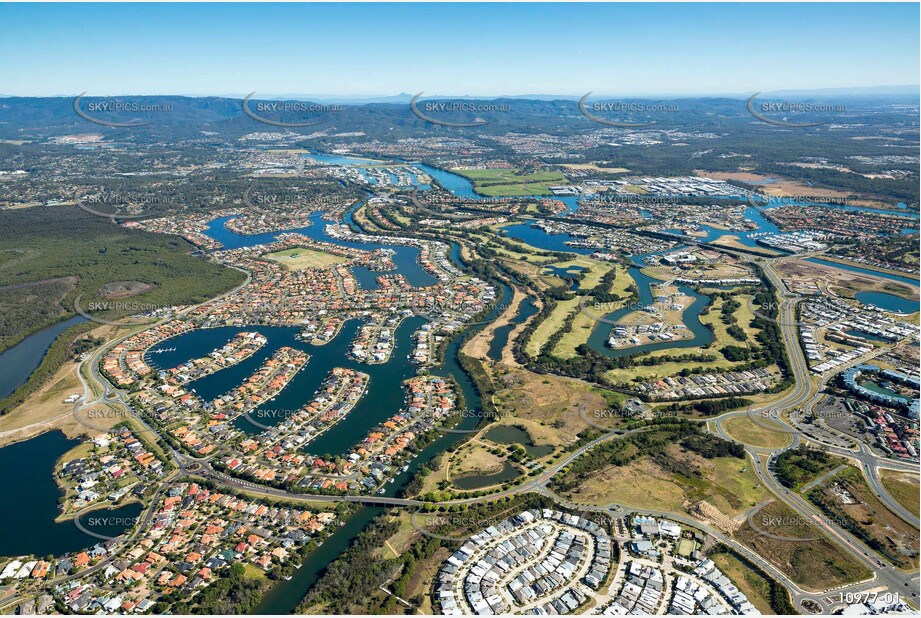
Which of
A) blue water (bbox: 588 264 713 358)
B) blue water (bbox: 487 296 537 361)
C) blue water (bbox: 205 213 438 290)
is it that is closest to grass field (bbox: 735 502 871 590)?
blue water (bbox: 588 264 713 358)

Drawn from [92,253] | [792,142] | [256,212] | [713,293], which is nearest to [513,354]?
[713,293]

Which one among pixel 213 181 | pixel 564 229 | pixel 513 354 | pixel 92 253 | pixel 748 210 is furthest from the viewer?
pixel 213 181

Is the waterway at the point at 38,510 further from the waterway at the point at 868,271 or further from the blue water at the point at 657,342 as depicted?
the waterway at the point at 868,271

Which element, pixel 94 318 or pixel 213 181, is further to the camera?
pixel 213 181

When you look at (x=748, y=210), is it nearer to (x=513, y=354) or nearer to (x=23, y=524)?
(x=513, y=354)

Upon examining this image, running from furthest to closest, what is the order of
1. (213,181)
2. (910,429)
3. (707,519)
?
(213,181)
(910,429)
(707,519)
